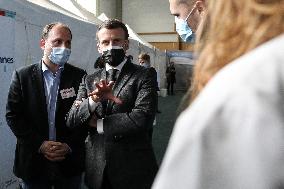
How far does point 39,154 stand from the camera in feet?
7.38

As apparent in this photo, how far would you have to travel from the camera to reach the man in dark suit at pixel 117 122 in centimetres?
187

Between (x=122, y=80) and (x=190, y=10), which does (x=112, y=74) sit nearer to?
(x=122, y=80)

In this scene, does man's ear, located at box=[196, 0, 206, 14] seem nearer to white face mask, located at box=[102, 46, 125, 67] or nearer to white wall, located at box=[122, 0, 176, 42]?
white face mask, located at box=[102, 46, 125, 67]

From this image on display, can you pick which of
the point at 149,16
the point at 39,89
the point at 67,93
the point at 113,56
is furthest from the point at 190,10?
the point at 149,16

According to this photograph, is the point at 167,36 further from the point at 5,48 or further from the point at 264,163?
the point at 264,163

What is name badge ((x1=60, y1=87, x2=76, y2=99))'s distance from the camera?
2.27 metres

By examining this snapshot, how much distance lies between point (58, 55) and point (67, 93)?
0.32 metres

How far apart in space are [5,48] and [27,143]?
1180mm

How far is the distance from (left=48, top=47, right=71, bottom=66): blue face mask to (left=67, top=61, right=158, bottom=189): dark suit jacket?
47 centimetres

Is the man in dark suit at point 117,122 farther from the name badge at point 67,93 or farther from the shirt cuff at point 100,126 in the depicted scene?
the name badge at point 67,93

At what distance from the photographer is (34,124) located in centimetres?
226

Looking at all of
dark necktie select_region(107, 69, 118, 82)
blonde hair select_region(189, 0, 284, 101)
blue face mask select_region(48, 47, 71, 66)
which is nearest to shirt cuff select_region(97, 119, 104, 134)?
dark necktie select_region(107, 69, 118, 82)

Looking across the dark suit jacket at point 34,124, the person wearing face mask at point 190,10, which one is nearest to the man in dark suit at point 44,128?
the dark suit jacket at point 34,124

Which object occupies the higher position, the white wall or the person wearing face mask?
the white wall
